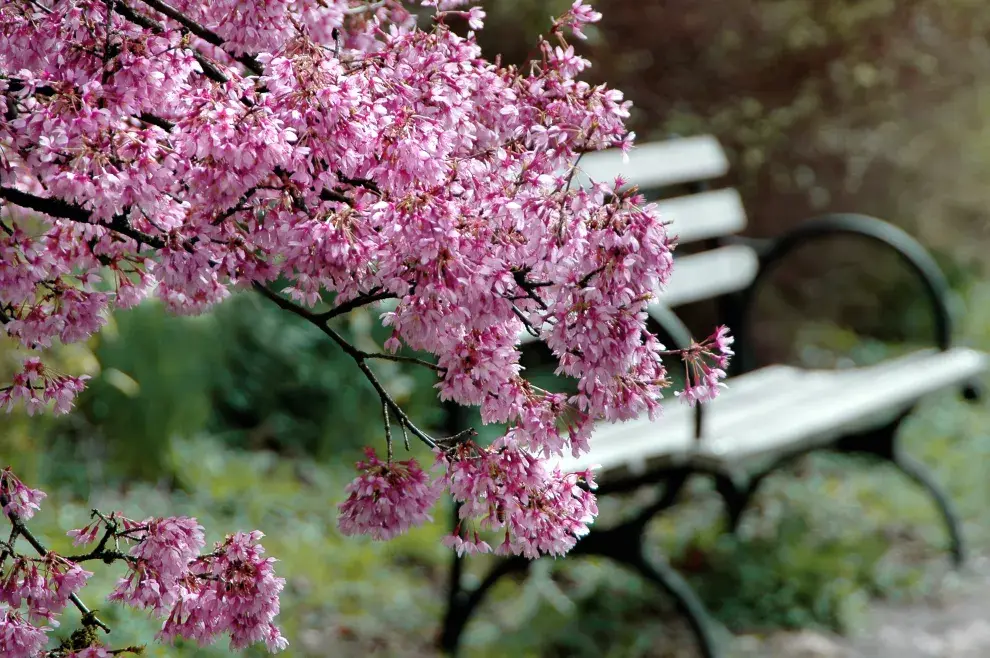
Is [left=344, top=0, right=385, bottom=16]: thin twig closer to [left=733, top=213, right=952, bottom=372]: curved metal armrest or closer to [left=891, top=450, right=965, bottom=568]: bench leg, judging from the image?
[left=733, top=213, right=952, bottom=372]: curved metal armrest

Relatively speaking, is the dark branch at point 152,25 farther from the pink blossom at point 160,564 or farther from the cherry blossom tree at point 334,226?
the pink blossom at point 160,564

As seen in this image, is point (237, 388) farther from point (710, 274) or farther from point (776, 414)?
point (776, 414)

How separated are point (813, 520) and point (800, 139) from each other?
81.0 inches

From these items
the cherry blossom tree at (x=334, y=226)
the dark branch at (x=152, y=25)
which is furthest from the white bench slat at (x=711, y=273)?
the dark branch at (x=152, y=25)

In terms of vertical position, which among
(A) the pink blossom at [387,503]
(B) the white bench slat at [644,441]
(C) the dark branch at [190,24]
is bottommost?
(A) the pink blossom at [387,503]

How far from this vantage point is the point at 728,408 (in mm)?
3299

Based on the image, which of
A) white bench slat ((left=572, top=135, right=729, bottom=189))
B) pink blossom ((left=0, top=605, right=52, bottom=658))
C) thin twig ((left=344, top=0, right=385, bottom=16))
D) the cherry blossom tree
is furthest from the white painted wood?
pink blossom ((left=0, top=605, right=52, bottom=658))

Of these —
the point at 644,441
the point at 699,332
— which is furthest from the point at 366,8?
the point at 699,332

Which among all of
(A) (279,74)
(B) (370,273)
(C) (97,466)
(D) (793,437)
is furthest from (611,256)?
(C) (97,466)

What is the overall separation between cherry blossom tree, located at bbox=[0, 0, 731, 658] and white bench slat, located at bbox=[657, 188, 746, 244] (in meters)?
2.12

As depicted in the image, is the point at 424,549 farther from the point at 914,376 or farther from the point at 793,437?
the point at 914,376

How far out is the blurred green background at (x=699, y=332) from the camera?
322 cm

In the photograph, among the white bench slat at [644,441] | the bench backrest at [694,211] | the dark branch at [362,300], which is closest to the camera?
the dark branch at [362,300]

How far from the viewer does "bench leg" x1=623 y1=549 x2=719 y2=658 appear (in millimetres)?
2678
